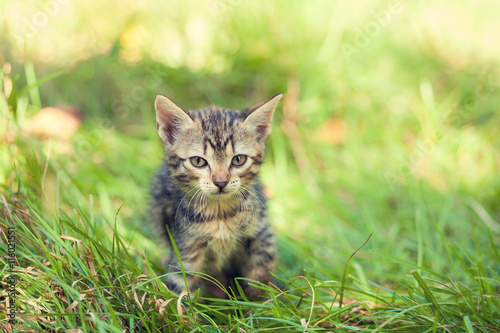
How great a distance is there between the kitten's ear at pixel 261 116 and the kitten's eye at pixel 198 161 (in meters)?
0.32

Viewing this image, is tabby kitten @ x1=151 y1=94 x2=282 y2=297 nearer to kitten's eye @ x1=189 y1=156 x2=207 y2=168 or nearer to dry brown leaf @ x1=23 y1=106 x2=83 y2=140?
kitten's eye @ x1=189 y1=156 x2=207 y2=168

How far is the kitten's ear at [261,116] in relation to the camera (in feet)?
6.91

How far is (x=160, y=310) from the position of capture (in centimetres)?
161

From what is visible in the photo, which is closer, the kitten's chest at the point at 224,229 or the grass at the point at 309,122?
the kitten's chest at the point at 224,229

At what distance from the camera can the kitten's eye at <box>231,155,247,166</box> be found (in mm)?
2049

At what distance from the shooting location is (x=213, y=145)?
79.8 inches

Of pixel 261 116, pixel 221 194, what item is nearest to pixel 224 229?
pixel 221 194

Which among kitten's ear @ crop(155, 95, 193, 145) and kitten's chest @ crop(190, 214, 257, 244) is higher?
kitten's ear @ crop(155, 95, 193, 145)

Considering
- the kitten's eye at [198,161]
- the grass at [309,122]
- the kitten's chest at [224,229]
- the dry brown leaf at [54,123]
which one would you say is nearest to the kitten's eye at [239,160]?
the kitten's eye at [198,161]

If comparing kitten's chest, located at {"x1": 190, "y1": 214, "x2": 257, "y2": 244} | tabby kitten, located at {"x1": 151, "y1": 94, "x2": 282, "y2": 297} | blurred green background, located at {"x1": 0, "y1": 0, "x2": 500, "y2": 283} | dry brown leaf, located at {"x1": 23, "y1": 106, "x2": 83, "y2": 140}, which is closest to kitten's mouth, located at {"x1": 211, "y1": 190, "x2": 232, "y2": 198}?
tabby kitten, located at {"x1": 151, "y1": 94, "x2": 282, "y2": 297}

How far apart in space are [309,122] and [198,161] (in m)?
2.10

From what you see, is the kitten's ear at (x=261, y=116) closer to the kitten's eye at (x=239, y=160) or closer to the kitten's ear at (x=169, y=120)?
the kitten's eye at (x=239, y=160)

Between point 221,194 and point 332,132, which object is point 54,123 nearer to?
point 221,194

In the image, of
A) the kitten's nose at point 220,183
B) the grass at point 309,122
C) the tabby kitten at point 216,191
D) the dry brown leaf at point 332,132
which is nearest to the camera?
the kitten's nose at point 220,183
